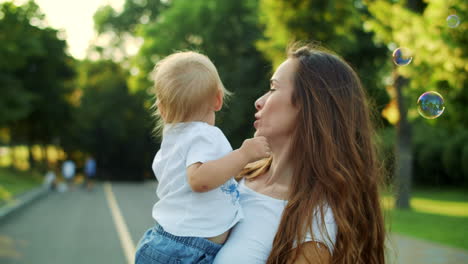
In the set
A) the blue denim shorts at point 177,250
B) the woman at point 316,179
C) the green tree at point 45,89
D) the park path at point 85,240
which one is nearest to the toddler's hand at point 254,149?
the woman at point 316,179

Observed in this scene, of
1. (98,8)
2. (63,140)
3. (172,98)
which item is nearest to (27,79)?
(63,140)

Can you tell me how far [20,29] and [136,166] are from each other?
80.2 ft

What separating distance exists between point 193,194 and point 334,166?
565 millimetres

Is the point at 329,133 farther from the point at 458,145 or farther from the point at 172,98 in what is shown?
the point at 458,145

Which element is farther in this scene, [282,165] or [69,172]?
[69,172]

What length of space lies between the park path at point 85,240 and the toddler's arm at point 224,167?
4.71 m

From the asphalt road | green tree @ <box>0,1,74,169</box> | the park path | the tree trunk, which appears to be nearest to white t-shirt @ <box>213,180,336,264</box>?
the park path

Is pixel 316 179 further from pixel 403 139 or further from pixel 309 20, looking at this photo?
pixel 403 139

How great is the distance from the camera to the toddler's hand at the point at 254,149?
7.24 feet

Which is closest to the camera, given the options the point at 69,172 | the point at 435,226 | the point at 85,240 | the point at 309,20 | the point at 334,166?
the point at 334,166

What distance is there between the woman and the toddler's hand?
0.10 metres

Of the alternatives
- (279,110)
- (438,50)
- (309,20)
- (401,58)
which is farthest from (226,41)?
(279,110)

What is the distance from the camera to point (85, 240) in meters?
12.5

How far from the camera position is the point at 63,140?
49.0 m
